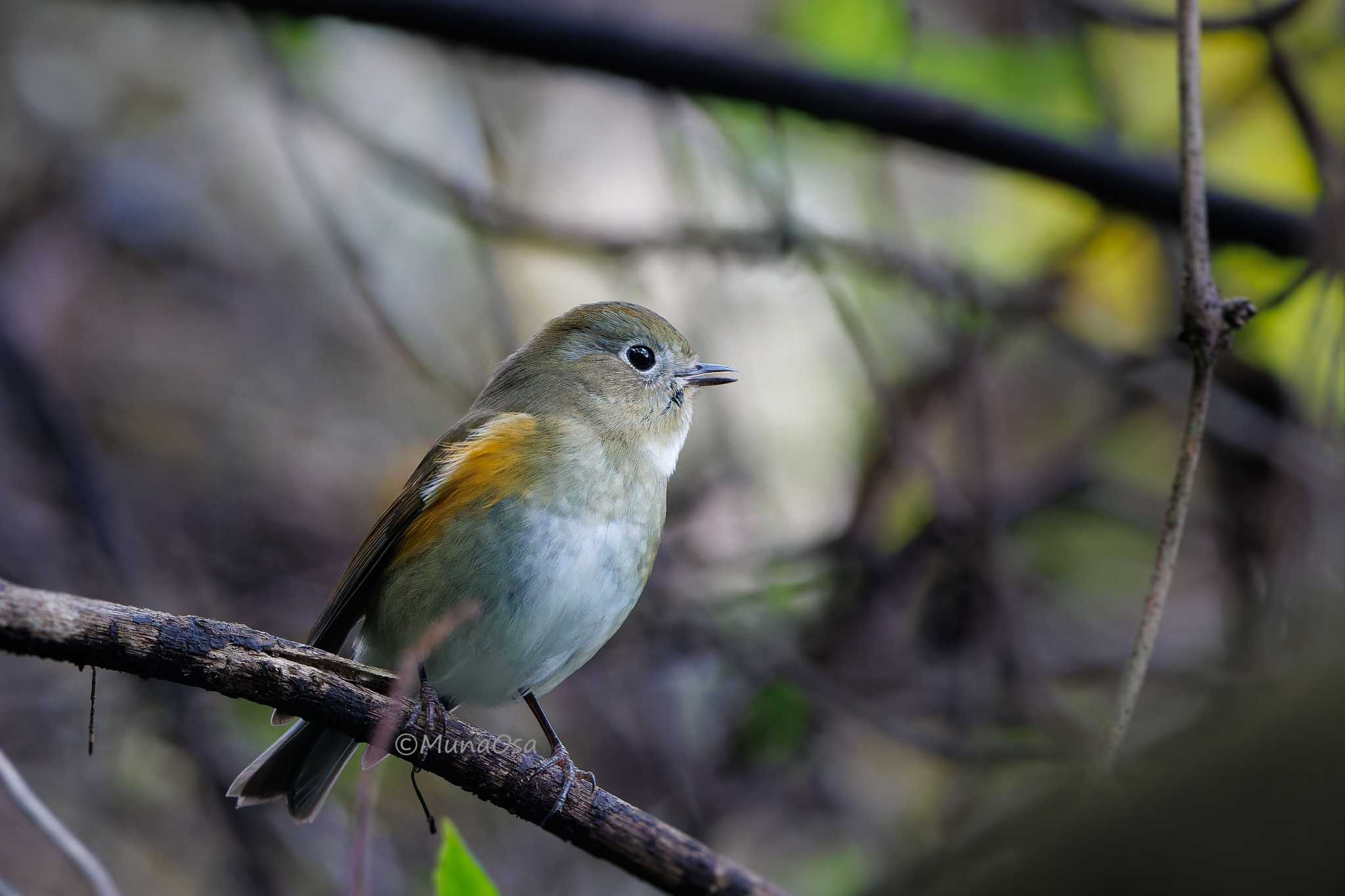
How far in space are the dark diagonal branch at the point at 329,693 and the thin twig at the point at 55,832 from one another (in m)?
0.37

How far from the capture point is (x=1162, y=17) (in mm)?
4363

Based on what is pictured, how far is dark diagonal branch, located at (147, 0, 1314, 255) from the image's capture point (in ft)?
12.9

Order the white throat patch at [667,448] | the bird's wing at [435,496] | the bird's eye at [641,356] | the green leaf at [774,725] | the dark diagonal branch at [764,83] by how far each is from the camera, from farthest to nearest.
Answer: the green leaf at [774,725] < the dark diagonal branch at [764,83] < the bird's eye at [641,356] < the white throat patch at [667,448] < the bird's wing at [435,496]

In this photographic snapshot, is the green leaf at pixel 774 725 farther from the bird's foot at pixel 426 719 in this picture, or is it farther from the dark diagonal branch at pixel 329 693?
the dark diagonal branch at pixel 329 693

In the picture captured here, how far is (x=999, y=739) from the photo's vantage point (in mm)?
4820

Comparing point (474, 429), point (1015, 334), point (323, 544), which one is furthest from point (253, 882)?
point (1015, 334)

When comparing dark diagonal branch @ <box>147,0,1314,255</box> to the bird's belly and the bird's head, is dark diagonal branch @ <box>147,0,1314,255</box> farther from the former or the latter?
the bird's belly

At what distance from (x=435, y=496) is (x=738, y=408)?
9.82 ft

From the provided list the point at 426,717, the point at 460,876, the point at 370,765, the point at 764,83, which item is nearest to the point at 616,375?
the point at 764,83

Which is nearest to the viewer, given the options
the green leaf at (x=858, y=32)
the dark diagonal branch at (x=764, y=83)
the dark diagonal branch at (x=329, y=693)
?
the dark diagonal branch at (x=329, y=693)

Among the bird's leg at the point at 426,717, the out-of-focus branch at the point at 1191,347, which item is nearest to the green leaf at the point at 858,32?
the out-of-focus branch at the point at 1191,347

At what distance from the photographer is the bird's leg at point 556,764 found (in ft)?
6.83

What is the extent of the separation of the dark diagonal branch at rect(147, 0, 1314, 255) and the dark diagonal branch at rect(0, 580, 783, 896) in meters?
2.43

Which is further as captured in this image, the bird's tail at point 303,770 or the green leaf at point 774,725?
the green leaf at point 774,725
